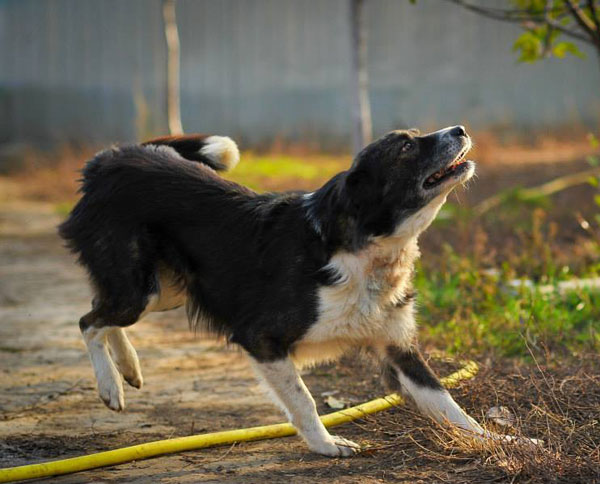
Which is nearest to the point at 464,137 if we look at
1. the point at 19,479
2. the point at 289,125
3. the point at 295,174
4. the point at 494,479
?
the point at 494,479

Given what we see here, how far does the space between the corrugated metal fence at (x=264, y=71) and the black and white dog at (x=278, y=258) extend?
11.0 metres

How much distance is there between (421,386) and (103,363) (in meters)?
1.58

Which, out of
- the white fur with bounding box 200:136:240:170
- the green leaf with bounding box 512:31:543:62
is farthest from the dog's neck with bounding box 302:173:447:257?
the green leaf with bounding box 512:31:543:62

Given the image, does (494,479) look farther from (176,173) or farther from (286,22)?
(286,22)

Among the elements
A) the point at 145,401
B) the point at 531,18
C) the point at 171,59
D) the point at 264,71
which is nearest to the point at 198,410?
the point at 145,401

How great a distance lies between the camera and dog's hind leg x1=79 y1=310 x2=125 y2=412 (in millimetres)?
4500

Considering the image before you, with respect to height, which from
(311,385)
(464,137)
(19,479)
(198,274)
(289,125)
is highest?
(464,137)

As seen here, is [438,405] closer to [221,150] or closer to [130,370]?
[130,370]

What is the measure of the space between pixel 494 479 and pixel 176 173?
2.17 metres

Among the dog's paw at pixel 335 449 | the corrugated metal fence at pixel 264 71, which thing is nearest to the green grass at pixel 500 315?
the dog's paw at pixel 335 449

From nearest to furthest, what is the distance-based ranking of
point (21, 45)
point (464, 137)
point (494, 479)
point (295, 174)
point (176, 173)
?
point (494, 479) < point (464, 137) < point (176, 173) < point (295, 174) < point (21, 45)

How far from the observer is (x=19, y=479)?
145 inches

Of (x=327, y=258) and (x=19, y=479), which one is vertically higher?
(x=327, y=258)

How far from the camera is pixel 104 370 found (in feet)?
15.0
